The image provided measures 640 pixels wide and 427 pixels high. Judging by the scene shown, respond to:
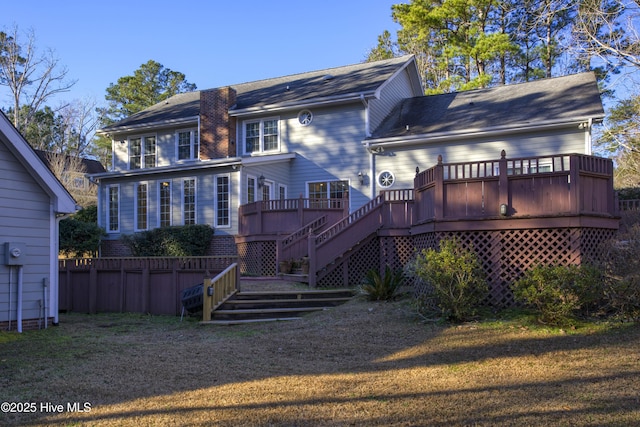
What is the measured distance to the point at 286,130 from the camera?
2297 centimetres

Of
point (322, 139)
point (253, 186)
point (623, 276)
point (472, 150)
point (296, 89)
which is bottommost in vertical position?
point (623, 276)

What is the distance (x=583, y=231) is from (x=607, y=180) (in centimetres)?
148

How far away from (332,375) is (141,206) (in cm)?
1814

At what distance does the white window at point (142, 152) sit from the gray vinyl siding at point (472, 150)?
444 inches

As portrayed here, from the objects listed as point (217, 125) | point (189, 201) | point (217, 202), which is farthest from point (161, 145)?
point (217, 202)

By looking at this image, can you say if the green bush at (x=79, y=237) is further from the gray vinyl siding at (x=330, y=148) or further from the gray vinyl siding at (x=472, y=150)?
the gray vinyl siding at (x=472, y=150)

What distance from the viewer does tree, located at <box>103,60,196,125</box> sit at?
51156mm

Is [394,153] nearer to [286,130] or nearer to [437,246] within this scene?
[286,130]

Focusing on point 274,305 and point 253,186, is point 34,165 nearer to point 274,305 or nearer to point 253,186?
point 274,305

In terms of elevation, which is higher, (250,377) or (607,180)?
(607,180)

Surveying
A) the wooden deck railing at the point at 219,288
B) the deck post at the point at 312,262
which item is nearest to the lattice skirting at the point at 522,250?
the deck post at the point at 312,262

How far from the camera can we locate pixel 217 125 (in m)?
23.6

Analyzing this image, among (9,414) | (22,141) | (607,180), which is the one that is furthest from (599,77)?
(9,414)

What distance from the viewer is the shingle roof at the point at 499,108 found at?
18.8m
